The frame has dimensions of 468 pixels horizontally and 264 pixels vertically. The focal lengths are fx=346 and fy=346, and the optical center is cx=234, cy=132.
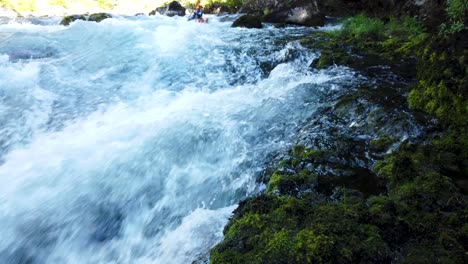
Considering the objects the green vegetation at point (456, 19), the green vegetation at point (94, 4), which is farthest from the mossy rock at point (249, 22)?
the green vegetation at point (456, 19)

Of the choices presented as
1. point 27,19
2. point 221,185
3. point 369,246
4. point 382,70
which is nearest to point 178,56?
point 382,70

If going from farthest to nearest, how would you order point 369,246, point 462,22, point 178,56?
1. point 178,56
2. point 462,22
3. point 369,246

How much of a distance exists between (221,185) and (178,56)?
257 inches

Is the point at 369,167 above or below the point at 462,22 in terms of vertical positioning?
below

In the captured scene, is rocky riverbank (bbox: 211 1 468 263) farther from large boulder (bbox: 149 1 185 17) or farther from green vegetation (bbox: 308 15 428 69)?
large boulder (bbox: 149 1 185 17)

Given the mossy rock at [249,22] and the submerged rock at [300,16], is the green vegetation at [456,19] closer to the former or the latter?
the submerged rock at [300,16]

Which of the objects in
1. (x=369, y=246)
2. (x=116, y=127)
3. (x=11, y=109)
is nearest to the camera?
(x=369, y=246)

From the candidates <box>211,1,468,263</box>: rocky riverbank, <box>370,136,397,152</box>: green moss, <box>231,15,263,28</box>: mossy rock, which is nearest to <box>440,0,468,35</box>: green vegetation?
<box>211,1,468,263</box>: rocky riverbank

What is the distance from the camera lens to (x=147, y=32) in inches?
529

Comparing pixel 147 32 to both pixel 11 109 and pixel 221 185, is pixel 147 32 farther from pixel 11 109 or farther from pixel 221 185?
pixel 221 185

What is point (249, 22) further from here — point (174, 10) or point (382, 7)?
point (174, 10)

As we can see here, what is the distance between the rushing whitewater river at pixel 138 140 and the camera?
3.91 m

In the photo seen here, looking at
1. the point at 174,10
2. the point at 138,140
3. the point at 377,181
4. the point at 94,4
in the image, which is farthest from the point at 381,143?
the point at 94,4

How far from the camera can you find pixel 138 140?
570 cm
